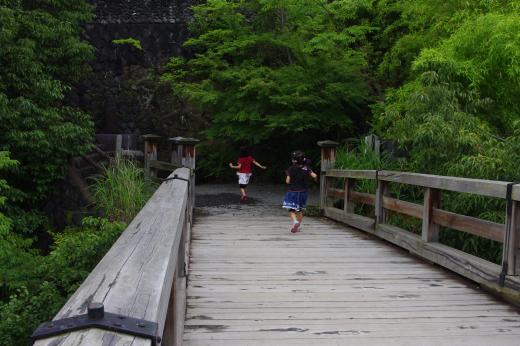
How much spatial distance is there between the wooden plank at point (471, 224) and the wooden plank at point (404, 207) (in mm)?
383

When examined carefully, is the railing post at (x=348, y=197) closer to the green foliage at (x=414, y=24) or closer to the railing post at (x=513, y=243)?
the green foliage at (x=414, y=24)

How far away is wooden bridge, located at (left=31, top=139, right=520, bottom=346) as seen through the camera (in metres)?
1.54

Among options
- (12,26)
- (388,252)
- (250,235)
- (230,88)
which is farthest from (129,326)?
(230,88)

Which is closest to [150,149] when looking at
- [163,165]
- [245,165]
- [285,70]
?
[163,165]

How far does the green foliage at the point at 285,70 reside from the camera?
11711 millimetres

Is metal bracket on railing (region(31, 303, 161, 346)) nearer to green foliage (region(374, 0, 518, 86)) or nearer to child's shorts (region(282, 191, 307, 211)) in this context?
child's shorts (region(282, 191, 307, 211))

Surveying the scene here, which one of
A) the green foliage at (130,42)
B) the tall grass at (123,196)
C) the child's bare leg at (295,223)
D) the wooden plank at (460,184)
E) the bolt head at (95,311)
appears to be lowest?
the child's bare leg at (295,223)

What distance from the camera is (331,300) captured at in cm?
Result: 438

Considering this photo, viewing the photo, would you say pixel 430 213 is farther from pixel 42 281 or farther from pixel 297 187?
pixel 42 281

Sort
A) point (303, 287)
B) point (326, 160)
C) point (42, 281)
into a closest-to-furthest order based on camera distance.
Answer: point (303, 287), point (42, 281), point (326, 160)

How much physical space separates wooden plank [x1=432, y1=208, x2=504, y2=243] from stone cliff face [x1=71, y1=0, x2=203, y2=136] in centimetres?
1343

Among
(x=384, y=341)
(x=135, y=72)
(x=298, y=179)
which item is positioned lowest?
(x=384, y=341)

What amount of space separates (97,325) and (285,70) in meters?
11.3

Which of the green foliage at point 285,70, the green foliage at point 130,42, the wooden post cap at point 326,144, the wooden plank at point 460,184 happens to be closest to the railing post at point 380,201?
the wooden plank at point 460,184
